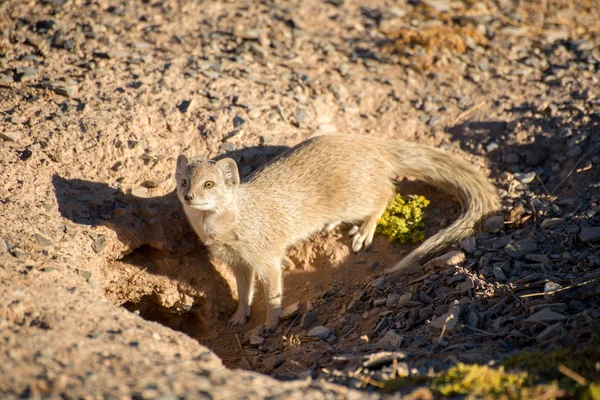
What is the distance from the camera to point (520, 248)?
5.29 meters

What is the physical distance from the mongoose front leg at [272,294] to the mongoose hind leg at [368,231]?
39.6 inches

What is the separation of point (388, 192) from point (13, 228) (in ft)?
12.8

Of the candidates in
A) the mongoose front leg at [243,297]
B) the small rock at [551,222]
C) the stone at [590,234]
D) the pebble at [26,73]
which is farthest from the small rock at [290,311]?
the pebble at [26,73]

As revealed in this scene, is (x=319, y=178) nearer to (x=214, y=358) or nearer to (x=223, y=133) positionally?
(x=223, y=133)

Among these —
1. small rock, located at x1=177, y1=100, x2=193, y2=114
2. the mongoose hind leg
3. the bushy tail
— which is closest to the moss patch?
the mongoose hind leg

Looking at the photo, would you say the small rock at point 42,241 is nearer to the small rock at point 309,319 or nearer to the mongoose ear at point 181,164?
the mongoose ear at point 181,164

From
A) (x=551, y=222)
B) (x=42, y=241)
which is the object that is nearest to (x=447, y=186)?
(x=551, y=222)

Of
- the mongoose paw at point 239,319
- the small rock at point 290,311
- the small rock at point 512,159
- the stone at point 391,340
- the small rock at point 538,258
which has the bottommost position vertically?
the mongoose paw at point 239,319

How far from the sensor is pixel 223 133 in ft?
21.2

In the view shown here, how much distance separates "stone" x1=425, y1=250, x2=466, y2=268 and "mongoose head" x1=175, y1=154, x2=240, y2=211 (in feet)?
6.90

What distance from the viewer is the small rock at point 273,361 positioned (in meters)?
5.13

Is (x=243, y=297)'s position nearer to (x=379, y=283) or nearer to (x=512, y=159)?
(x=379, y=283)

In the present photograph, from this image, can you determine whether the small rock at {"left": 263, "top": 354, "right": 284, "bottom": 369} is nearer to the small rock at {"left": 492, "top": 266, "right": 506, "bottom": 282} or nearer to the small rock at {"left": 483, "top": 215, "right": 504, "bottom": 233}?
the small rock at {"left": 492, "top": 266, "right": 506, "bottom": 282}

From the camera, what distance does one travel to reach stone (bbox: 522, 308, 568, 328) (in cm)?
420
